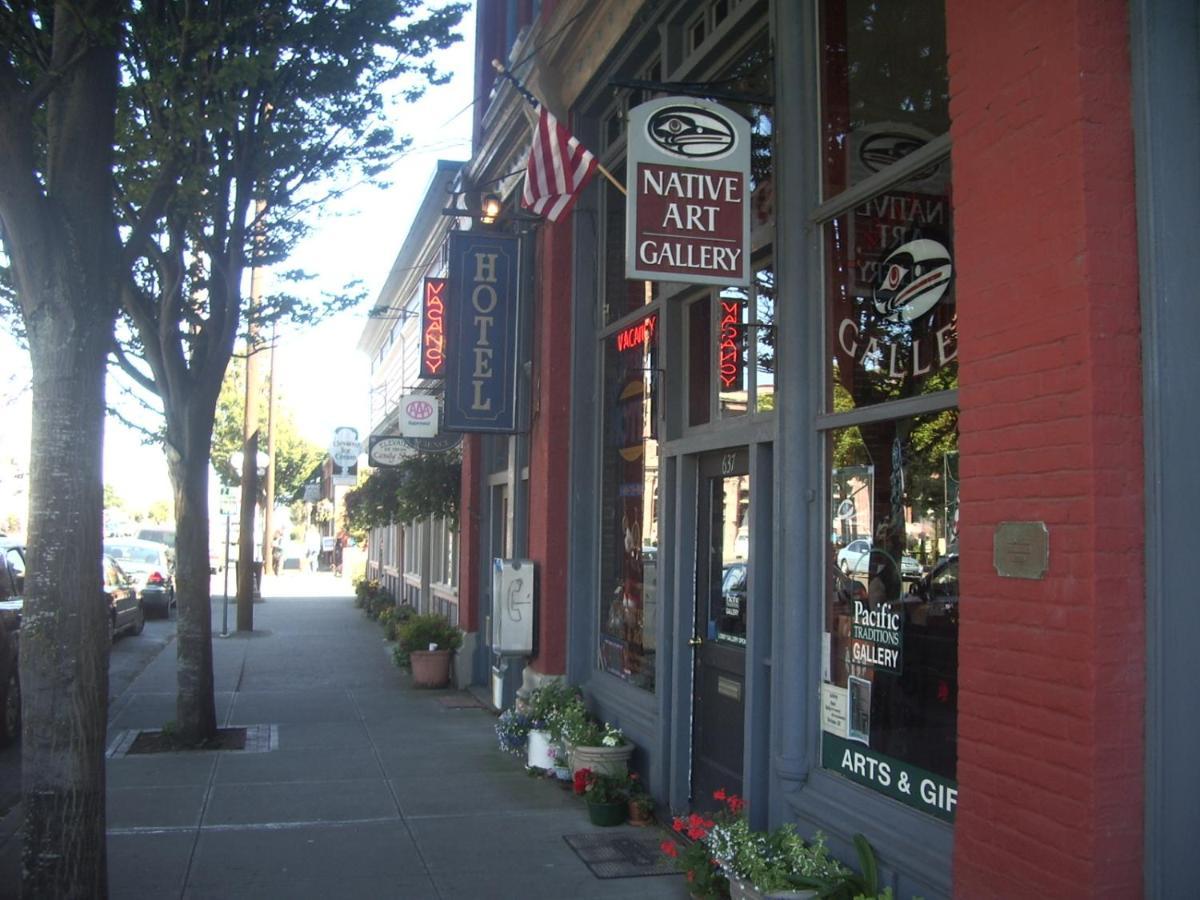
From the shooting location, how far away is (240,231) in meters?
10.2

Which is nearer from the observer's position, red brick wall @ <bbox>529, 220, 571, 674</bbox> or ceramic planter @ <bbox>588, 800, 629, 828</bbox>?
ceramic planter @ <bbox>588, 800, 629, 828</bbox>

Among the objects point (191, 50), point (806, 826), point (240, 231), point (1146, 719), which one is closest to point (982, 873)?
point (1146, 719)

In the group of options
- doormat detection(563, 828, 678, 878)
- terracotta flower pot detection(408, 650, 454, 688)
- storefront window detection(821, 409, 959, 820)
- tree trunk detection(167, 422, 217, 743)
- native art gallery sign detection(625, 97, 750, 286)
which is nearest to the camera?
storefront window detection(821, 409, 959, 820)

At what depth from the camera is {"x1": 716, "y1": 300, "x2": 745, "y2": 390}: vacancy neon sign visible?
22.0ft

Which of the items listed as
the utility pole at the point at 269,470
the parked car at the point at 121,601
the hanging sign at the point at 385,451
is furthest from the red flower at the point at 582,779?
the utility pole at the point at 269,470

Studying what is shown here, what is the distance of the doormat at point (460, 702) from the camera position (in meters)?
11.9

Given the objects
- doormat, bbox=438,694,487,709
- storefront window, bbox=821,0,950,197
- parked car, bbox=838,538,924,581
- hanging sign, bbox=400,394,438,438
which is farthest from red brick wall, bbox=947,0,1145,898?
hanging sign, bbox=400,394,438,438

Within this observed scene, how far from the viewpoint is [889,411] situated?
16.4 feet

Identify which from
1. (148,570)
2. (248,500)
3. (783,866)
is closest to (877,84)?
(783,866)

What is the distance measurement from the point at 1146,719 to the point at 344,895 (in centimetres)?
403

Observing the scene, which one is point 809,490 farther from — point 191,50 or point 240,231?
point 240,231

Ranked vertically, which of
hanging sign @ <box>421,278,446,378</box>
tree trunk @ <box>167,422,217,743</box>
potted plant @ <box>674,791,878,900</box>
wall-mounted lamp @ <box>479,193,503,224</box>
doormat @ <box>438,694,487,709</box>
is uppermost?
wall-mounted lamp @ <box>479,193,503,224</box>

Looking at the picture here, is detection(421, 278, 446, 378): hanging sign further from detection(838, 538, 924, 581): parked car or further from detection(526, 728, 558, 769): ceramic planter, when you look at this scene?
detection(838, 538, 924, 581): parked car

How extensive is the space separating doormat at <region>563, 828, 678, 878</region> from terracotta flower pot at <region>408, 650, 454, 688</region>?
664 cm
